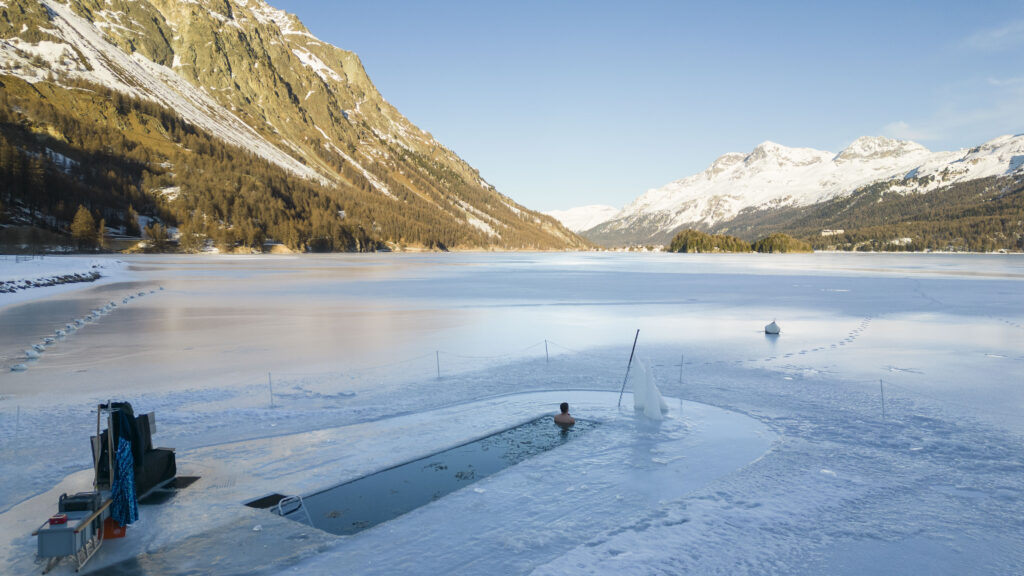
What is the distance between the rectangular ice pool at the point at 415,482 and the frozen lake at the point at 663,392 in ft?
0.93

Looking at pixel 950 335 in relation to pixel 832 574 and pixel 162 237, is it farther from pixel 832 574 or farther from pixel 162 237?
pixel 162 237

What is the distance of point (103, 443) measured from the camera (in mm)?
5910

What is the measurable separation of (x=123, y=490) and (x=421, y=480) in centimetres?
310

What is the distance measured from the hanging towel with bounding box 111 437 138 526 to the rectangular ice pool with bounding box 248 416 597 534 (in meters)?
1.12

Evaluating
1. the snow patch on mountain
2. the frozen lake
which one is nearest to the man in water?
the frozen lake

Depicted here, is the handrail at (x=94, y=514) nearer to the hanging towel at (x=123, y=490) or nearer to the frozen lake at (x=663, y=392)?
the hanging towel at (x=123, y=490)

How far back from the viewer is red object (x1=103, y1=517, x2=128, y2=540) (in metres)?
5.30

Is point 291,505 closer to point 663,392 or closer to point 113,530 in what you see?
point 113,530

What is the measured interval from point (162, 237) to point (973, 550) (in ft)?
450

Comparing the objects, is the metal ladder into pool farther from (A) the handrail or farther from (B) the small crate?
(B) the small crate

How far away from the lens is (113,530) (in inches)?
209

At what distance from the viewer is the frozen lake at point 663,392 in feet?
17.0

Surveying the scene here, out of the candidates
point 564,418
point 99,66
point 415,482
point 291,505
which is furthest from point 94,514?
point 99,66

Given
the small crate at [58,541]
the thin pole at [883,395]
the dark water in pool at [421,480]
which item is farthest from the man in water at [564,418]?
the small crate at [58,541]
